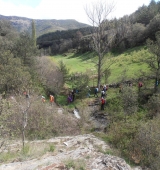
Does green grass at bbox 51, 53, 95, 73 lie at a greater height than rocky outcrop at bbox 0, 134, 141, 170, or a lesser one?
greater

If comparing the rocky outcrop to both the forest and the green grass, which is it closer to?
the forest

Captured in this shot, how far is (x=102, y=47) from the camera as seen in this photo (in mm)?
26438

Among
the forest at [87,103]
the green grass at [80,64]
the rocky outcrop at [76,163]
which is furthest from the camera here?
the green grass at [80,64]

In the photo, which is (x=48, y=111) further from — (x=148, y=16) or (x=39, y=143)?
(x=148, y=16)

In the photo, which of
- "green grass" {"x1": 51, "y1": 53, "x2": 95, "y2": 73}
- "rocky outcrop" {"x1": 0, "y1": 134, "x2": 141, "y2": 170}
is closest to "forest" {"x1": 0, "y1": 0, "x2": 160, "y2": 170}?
"rocky outcrop" {"x1": 0, "y1": 134, "x2": 141, "y2": 170}

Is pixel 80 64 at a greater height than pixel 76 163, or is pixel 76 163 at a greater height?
pixel 80 64

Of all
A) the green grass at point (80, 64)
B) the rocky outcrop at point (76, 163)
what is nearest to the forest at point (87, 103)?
the rocky outcrop at point (76, 163)

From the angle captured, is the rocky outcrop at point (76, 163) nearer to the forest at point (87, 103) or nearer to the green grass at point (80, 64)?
the forest at point (87, 103)

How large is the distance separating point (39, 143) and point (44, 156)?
7.74 feet

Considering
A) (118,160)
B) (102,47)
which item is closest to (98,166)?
(118,160)

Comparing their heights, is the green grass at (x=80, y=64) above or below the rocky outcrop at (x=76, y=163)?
above

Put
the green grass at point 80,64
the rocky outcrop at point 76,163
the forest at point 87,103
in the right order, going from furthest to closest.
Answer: the green grass at point 80,64 → the forest at point 87,103 → the rocky outcrop at point 76,163

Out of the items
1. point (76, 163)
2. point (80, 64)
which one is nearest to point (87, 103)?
point (76, 163)

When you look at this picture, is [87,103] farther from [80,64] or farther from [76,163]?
[80,64]
